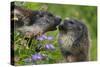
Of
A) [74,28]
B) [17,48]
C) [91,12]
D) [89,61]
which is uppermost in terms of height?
[91,12]

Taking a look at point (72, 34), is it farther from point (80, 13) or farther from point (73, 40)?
point (80, 13)

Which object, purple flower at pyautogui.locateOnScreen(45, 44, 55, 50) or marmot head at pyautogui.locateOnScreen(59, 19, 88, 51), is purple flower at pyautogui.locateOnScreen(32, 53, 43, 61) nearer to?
purple flower at pyautogui.locateOnScreen(45, 44, 55, 50)

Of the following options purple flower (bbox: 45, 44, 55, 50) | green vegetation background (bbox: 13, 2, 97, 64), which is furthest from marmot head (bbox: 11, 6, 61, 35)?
purple flower (bbox: 45, 44, 55, 50)

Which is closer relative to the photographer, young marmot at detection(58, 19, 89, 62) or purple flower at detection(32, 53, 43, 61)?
purple flower at detection(32, 53, 43, 61)

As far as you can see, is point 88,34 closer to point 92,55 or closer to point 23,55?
point 92,55
